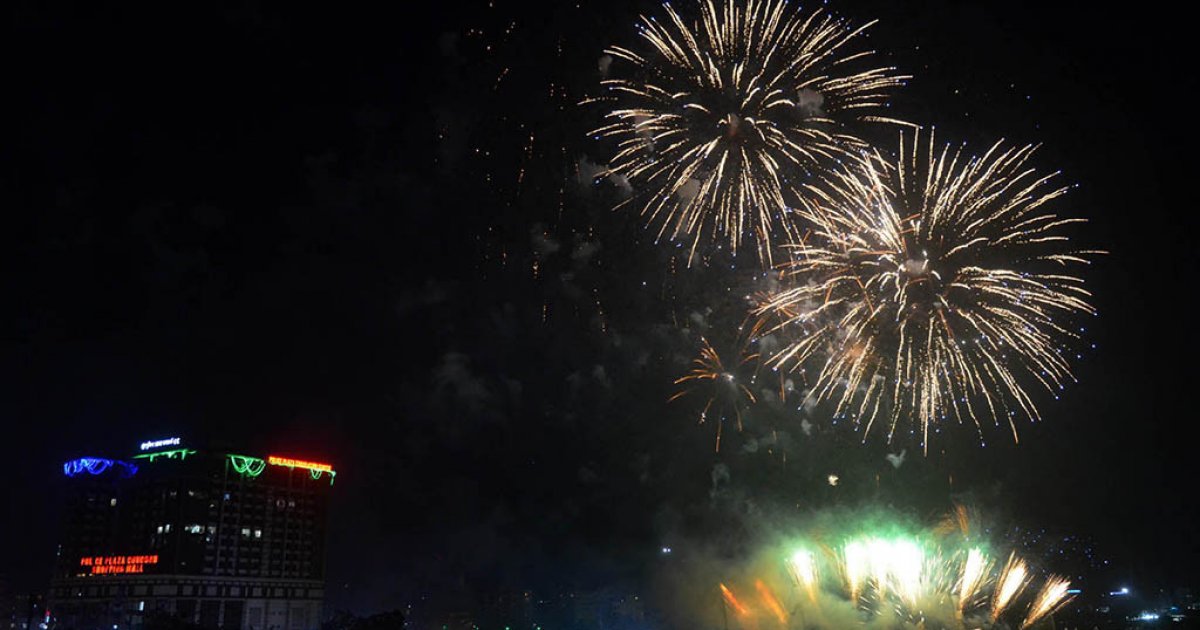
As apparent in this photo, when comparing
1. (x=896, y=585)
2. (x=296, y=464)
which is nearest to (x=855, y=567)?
(x=896, y=585)

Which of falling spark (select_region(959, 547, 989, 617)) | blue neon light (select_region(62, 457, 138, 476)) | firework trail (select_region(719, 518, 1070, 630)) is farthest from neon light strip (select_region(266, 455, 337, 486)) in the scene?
falling spark (select_region(959, 547, 989, 617))

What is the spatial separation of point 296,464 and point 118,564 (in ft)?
85.7

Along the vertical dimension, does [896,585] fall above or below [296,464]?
below

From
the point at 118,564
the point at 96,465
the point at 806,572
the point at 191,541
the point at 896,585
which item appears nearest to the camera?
the point at 896,585

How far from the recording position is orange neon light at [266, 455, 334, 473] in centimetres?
13488

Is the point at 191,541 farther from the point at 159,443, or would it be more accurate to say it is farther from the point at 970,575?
the point at 970,575

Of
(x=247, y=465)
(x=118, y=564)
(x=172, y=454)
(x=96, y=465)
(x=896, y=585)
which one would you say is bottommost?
(x=896, y=585)

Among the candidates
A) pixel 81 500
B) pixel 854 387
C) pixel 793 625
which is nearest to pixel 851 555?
pixel 793 625

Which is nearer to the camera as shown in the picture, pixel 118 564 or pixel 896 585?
pixel 896 585

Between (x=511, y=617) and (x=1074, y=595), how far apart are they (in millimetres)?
96077

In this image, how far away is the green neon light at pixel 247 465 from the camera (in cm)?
13000

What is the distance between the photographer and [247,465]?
13088 cm

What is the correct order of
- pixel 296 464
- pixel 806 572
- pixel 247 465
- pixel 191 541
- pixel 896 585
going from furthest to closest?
pixel 296 464 → pixel 247 465 → pixel 191 541 → pixel 806 572 → pixel 896 585

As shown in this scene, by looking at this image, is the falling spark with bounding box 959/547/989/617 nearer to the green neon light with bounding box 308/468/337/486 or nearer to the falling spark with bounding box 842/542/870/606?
the falling spark with bounding box 842/542/870/606
